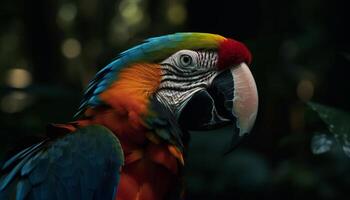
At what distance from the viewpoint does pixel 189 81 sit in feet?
5.90

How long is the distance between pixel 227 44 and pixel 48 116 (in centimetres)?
110

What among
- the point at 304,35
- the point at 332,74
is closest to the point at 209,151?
the point at 332,74

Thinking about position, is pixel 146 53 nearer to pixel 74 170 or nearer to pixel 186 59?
pixel 186 59

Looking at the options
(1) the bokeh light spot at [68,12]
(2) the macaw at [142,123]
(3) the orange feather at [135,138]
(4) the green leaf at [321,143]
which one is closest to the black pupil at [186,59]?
(2) the macaw at [142,123]

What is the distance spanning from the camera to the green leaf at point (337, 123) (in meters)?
1.82

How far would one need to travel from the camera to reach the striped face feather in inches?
69.9

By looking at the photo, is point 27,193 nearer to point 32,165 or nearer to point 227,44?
point 32,165

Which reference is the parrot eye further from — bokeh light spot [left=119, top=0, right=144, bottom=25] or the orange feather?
bokeh light spot [left=119, top=0, right=144, bottom=25]

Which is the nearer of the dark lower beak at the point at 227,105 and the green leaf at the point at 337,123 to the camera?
the dark lower beak at the point at 227,105

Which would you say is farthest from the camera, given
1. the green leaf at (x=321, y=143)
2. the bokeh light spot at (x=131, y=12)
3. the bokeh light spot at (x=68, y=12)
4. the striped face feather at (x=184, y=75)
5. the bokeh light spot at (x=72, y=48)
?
the bokeh light spot at (x=131, y=12)

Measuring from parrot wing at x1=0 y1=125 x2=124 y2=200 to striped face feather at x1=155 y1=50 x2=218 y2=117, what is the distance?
0.20 m

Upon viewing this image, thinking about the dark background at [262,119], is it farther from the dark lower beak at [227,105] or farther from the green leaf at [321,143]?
the dark lower beak at [227,105]

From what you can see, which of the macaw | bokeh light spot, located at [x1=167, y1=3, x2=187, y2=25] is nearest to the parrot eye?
the macaw

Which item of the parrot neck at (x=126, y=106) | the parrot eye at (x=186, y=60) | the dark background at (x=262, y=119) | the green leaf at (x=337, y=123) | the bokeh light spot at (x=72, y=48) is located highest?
the parrot eye at (x=186, y=60)
